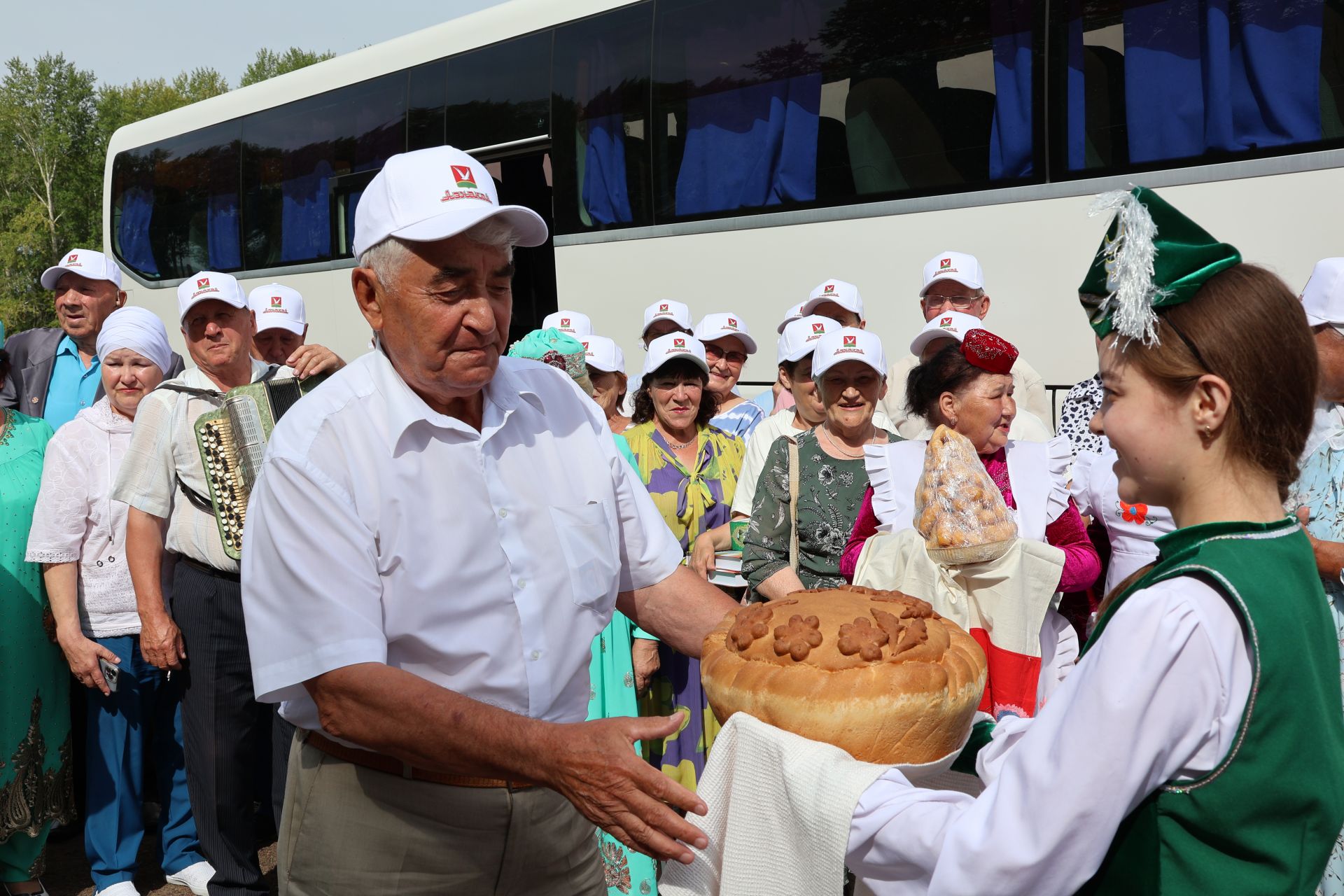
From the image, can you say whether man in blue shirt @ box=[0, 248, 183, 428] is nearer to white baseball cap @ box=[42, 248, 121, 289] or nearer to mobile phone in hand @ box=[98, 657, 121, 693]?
white baseball cap @ box=[42, 248, 121, 289]

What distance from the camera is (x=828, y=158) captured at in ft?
26.7

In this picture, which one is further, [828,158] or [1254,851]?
[828,158]

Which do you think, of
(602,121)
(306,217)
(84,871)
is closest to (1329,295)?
(84,871)

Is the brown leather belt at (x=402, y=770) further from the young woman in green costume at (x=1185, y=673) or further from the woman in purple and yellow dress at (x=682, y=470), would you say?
the woman in purple and yellow dress at (x=682, y=470)

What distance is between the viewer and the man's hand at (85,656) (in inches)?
197

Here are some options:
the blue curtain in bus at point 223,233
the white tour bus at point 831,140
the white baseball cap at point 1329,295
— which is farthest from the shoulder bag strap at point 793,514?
the blue curtain in bus at point 223,233

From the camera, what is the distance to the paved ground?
17.6 feet

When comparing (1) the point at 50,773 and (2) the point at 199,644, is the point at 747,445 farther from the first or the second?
(1) the point at 50,773

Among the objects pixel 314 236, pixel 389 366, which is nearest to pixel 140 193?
pixel 314 236

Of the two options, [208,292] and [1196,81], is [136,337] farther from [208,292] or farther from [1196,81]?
[1196,81]

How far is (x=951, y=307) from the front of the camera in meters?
6.40

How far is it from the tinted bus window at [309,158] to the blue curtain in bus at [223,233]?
0.85 feet

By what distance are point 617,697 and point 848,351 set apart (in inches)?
71.1

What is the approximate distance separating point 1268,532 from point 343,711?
5.45 feet
